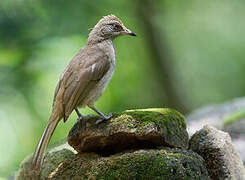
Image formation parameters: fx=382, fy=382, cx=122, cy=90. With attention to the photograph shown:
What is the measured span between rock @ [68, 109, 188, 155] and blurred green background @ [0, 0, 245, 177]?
13.1ft

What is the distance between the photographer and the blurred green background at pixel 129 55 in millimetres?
9250

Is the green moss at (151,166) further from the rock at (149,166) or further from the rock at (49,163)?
the rock at (49,163)

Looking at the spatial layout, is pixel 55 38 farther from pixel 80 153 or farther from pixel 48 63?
pixel 80 153

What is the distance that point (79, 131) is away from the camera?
4.75 m

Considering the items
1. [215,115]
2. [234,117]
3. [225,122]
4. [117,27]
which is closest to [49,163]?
[117,27]

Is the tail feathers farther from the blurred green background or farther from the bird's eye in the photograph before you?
the blurred green background

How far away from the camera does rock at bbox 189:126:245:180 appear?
181 inches

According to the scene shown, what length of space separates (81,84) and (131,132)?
1.07 meters

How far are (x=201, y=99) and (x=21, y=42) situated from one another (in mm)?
8368

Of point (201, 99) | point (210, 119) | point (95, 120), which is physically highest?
point (95, 120)

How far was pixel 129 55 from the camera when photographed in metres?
13.3

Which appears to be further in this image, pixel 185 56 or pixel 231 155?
pixel 185 56

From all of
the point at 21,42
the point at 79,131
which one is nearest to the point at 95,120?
the point at 79,131

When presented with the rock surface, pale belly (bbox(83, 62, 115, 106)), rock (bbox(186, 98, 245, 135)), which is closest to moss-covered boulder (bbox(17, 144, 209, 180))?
pale belly (bbox(83, 62, 115, 106))
